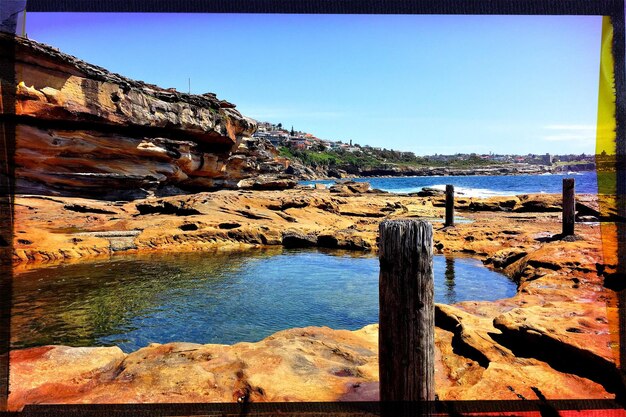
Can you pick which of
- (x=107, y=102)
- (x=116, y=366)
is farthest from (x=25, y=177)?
(x=116, y=366)

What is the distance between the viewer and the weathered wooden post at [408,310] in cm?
268

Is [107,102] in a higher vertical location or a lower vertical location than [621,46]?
higher

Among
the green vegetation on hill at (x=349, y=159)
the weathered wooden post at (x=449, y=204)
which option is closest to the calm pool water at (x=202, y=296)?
the weathered wooden post at (x=449, y=204)

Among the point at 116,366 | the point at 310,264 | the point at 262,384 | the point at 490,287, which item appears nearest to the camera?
the point at 262,384

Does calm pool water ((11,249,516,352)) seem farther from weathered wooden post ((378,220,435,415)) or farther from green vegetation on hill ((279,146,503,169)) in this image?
green vegetation on hill ((279,146,503,169))

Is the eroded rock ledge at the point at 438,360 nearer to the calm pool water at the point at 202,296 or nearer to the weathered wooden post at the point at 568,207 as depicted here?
the calm pool water at the point at 202,296

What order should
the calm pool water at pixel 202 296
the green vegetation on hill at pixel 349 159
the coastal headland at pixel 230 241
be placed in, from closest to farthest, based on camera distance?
the coastal headland at pixel 230 241 < the calm pool water at pixel 202 296 < the green vegetation on hill at pixel 349 159

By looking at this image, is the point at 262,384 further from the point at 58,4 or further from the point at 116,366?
the point at 58,4

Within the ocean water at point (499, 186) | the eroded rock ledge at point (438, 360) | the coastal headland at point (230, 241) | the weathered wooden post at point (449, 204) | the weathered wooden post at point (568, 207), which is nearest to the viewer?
the eroded rock ledge at point (438, 360)

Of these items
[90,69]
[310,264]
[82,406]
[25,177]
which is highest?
[90,69]

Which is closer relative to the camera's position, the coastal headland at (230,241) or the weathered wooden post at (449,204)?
the coastal headland at (230,241)

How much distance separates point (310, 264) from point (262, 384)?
9.23 m

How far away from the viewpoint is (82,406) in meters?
3.49

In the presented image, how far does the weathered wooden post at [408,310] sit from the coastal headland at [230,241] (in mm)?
1071
